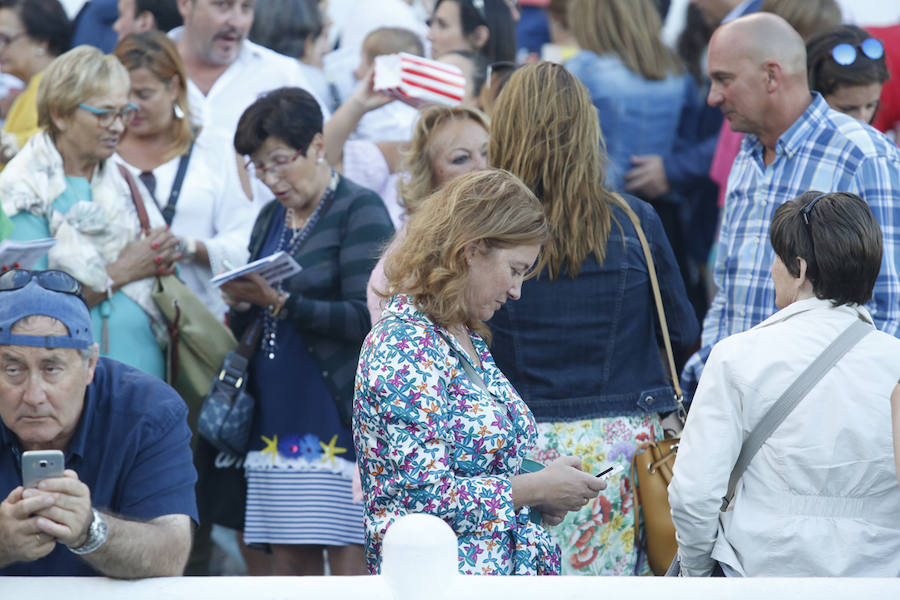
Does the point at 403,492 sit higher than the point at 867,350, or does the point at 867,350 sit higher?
the point at 867,350

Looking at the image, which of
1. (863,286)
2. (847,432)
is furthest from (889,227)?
(847,432)

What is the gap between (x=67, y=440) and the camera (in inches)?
110

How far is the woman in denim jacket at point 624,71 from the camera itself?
17.1ft

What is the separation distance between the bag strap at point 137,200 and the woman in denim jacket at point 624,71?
2.00 meters

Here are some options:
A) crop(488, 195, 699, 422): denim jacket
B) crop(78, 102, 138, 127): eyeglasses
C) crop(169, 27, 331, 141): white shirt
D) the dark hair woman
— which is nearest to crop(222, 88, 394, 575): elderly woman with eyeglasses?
crop(78, 102, 138, 127): eyeglasses

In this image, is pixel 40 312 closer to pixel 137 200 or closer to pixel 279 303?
pixel 279 303

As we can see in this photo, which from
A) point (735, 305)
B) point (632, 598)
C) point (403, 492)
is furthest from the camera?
point (735, 305)

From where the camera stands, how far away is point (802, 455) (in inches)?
105

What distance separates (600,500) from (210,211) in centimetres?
217

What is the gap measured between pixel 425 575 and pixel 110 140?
2843mm

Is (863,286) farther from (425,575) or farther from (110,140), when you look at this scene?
(110,140)

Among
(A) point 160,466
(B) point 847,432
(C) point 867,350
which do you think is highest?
(C) point 867,350

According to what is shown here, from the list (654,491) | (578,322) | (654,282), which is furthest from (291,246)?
(654,491)

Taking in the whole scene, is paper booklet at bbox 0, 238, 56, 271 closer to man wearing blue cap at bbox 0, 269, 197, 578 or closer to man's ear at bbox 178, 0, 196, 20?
man wearing blue cap at bbox 0, 269, 197, 578
